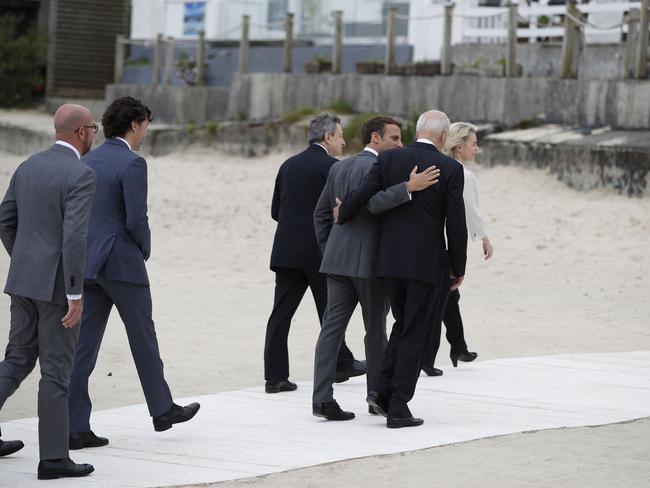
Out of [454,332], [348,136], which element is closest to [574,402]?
[454,332]

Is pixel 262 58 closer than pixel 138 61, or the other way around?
pixel 262 58

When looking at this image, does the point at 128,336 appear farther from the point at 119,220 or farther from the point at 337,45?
the point at 337,45

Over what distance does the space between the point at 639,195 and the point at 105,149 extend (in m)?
11.2

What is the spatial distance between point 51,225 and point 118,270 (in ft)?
2.21

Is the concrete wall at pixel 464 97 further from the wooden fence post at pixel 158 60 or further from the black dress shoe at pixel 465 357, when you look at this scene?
the black dress shoe at pixel 465 357

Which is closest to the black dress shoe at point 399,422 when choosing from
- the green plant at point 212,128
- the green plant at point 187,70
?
the green plant at point 212,128

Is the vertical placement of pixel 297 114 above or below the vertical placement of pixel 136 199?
above

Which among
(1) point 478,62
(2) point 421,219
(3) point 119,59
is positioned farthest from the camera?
(3) point 119,59

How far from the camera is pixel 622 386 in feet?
28.6

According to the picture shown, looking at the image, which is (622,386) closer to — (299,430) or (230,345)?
(299,430)

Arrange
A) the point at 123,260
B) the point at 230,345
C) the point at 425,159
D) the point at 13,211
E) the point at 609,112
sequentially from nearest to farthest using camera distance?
1. the point at 13,211
2. the point at 123,260
3. the point at 425,159
4. the point at 230,345
5. the point at 609,112

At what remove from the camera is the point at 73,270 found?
601 centimetres

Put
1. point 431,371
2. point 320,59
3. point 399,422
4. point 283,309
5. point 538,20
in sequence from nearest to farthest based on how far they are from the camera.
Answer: point 399,422 → point 283,309 → point 431,371 → point 538,20 → point 320,59

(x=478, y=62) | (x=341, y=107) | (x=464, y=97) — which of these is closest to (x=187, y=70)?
(x=341, y=107)
